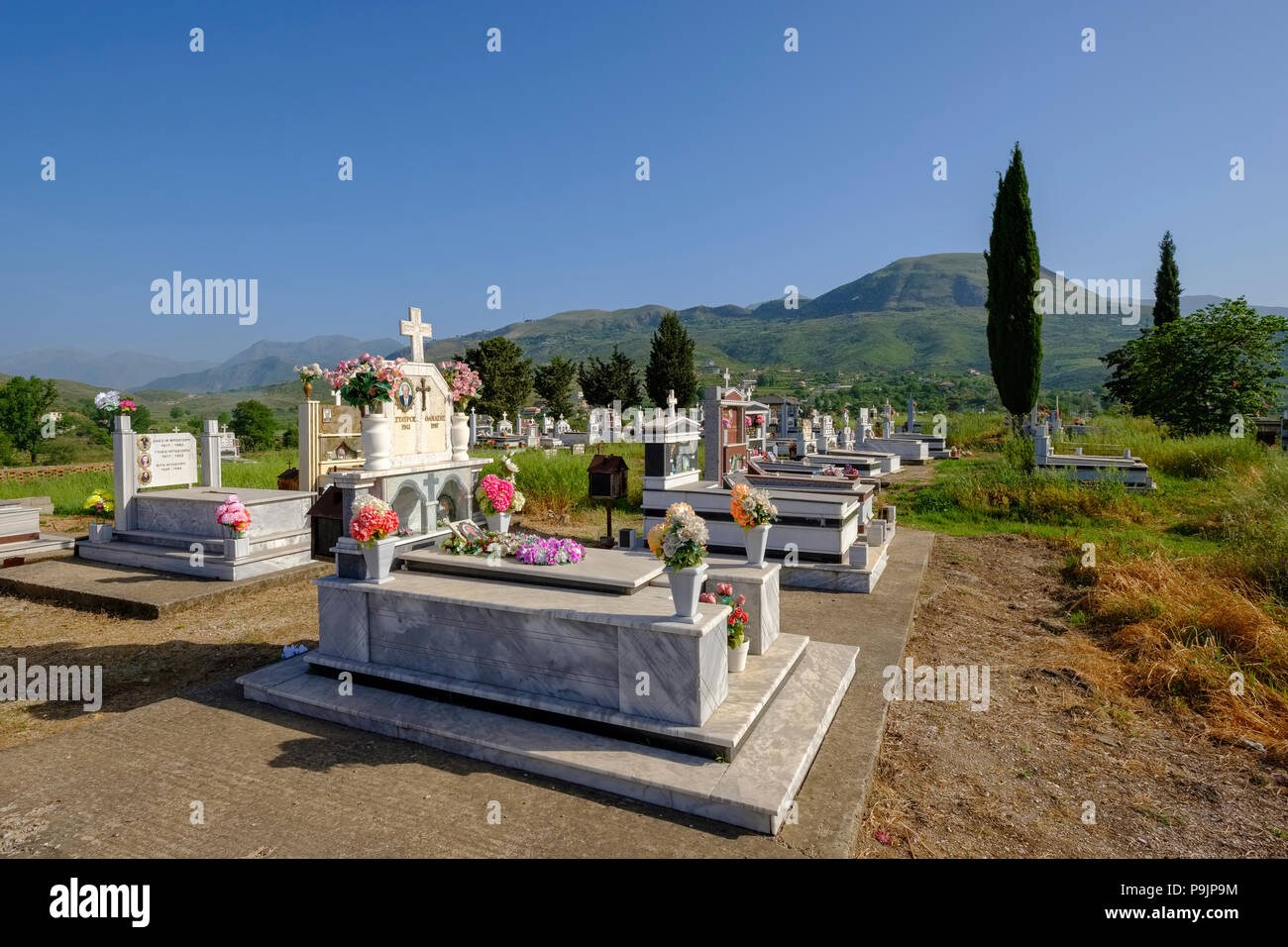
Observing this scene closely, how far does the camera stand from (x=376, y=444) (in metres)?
8.83

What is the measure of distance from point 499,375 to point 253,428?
18309mm

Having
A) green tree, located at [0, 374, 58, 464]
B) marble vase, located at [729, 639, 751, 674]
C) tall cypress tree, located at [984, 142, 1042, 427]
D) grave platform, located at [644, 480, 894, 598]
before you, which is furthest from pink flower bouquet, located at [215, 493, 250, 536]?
green tree, located at [0, 374, 58, 464]

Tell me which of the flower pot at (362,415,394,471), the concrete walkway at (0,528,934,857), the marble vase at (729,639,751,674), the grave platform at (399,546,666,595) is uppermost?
the flower pot at (362,415,394,471)

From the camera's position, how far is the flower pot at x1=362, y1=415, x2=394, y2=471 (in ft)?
29.0

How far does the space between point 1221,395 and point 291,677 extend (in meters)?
30.9

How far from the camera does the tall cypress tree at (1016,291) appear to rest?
28.4 m

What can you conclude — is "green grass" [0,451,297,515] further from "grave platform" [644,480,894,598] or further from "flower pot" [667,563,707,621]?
"flower pot" [667,563,707,621]

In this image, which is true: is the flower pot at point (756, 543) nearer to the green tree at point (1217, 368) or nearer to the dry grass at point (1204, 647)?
the dry grass at point (1204, 647)

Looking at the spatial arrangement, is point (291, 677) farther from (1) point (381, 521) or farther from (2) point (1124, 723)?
(2) point (1124, 723)

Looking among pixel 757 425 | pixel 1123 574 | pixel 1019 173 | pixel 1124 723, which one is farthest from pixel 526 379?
pixel 1124 723

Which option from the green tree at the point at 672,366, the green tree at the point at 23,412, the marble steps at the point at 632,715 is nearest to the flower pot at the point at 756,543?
the marble steps at the point at 632,715

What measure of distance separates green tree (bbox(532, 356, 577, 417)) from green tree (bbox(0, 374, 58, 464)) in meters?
29.2

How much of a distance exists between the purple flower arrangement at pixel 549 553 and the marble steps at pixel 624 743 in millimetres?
1503

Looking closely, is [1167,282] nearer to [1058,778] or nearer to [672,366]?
[672,366]
